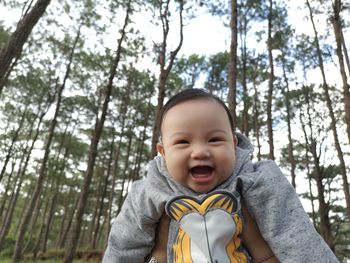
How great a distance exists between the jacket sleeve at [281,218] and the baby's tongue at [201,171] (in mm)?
129

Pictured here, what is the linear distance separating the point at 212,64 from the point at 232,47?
45.3 feet

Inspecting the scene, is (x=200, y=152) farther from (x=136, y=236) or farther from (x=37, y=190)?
(x=37, y=190)

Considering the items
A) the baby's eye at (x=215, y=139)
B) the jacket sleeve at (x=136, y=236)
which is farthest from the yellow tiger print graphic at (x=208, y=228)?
the baby's eye at (x=215, y=139)

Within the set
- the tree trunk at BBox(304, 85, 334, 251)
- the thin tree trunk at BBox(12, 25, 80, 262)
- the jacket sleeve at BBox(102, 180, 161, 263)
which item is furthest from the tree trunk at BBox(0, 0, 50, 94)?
the tree trunk at BBox(304, 85, 334, 251)

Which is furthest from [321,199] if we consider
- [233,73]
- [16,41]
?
[16,41]

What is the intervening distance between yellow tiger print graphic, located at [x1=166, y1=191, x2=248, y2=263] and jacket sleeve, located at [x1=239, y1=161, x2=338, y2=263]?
0.08 m

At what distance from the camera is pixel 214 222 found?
108 centimetres

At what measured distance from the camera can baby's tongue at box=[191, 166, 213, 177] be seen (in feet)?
3.93

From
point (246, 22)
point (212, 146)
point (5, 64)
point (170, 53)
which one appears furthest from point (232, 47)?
point (246, 22)

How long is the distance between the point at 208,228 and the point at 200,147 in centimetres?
30

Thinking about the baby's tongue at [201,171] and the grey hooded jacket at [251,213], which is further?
the baby's tongue at [201,171]

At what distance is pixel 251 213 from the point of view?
1.17 metres

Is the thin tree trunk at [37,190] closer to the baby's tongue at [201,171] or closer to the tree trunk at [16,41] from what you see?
the tree trunk at [16,41]

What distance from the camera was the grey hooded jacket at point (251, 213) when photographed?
40.6 inches
